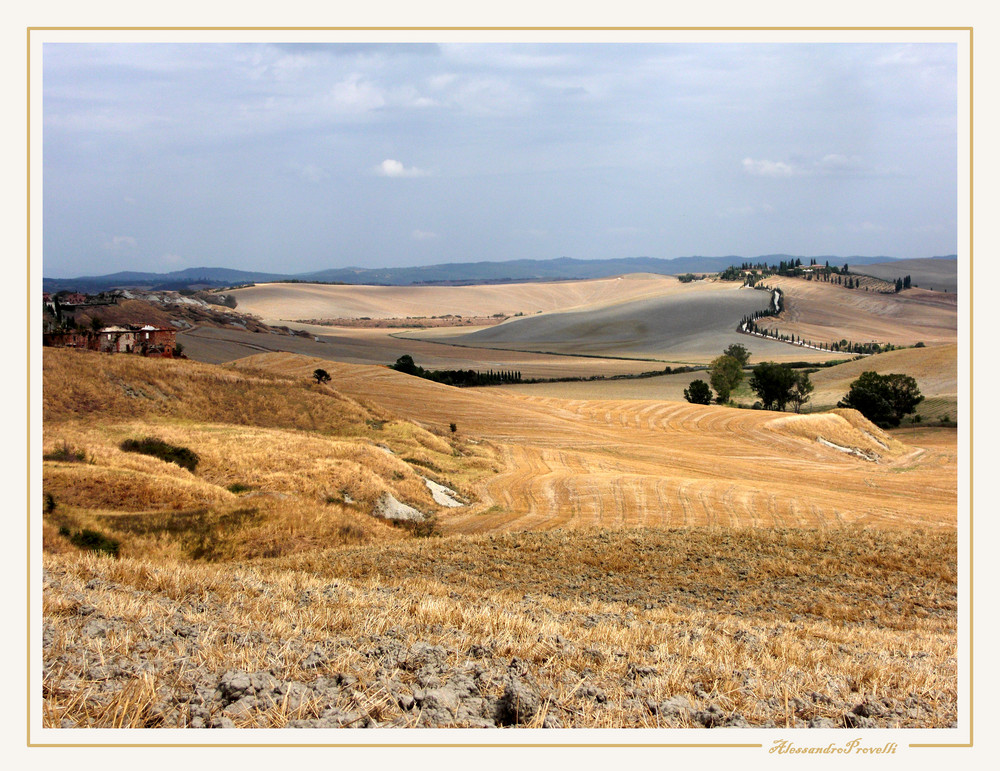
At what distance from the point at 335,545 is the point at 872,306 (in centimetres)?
14395

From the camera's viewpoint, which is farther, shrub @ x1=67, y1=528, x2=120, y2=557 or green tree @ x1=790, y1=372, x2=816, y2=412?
green tree @ x1=790, y1=372, x2=816, y2=412

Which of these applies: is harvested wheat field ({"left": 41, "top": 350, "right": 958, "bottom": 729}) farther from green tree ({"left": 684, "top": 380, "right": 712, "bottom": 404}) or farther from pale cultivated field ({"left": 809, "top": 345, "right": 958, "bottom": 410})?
pale cultivated field ({"left": 809, "top": 345, "right": 958, "bottom": 410})

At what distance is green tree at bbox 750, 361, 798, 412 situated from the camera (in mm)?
52125

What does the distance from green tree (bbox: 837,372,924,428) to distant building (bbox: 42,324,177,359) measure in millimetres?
43974

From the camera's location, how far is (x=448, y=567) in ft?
40.9

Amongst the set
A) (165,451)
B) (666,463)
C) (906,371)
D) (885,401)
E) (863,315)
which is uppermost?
(863,315)

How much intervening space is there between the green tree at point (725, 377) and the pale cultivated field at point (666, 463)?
1233 centimetres

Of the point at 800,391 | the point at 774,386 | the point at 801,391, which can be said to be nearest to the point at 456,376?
the point at 774,386

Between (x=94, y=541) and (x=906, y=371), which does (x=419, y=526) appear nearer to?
(x=94, y=541)

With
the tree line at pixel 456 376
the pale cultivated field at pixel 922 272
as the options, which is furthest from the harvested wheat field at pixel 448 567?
the pale cultivated field at pixel 922 272

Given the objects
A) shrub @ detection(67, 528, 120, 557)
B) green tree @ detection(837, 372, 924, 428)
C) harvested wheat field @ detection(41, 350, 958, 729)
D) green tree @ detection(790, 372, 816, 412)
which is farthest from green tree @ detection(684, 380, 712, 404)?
shrub @ detection(67, 528, 120, 557)

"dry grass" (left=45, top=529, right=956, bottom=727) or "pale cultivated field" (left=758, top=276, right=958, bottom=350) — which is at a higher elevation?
"pale cultivated field" (left=758, top=276, right=958, bottom=350)

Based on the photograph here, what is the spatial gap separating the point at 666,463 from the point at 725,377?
29261 mm
